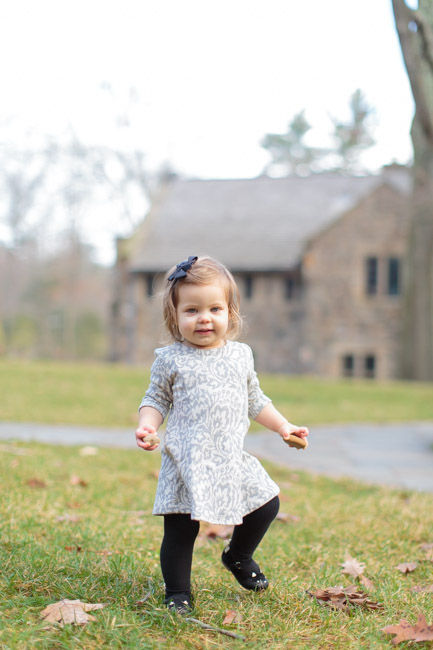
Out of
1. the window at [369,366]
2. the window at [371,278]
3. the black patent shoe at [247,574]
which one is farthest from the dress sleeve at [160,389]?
the window at [371,278]

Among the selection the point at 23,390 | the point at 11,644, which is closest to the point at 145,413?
the point at 11,644

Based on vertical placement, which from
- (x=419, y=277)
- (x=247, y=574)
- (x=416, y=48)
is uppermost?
(x=416, y=48)

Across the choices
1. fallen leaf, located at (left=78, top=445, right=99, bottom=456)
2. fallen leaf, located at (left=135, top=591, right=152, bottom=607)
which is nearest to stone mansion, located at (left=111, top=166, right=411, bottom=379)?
fallen leaf, located at (left=78, top=445, right=99, bottom=456)

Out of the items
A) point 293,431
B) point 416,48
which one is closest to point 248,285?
point 416,48

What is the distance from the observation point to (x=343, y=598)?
281 cm

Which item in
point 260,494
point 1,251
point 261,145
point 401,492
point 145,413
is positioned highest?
point 261,145

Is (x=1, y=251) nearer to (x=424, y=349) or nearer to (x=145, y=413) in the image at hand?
(x=424, y=349)

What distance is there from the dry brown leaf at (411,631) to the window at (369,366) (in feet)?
75.4

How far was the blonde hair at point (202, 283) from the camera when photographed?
279 centimetres

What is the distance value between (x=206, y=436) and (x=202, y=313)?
452 millimetres

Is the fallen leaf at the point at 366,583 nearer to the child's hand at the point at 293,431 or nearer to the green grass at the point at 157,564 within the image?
the green grass at the point at 157,564

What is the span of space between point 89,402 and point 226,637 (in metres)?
8.28

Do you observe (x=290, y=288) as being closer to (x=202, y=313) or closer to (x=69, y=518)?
(x=69, y=518)

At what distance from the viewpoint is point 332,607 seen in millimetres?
2723
